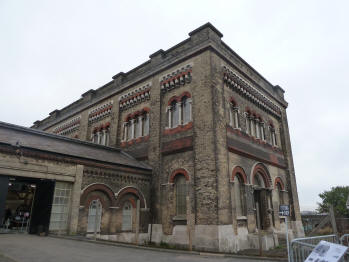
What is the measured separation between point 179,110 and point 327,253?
1161cm

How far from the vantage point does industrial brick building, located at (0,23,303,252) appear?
42.0 feet

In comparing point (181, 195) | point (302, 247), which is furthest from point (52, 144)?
point (302, 247)

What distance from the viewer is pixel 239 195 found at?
14.3m

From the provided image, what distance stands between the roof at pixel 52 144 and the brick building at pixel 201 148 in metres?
1.14

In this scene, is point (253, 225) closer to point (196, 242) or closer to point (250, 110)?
point (196, 242)

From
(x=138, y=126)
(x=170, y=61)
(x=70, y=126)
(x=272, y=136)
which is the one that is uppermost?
(x=170, y=61)

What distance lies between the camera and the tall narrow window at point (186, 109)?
1521 cm

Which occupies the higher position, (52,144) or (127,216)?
(52,144)

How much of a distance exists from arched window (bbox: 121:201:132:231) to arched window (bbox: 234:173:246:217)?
6148mm

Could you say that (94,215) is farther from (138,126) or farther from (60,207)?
(138,126)

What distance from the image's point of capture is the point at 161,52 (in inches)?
688

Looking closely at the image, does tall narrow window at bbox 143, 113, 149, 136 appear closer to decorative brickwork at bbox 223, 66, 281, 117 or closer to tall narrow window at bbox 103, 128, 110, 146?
tall narrow window at bbox 103, 128, 110, 146

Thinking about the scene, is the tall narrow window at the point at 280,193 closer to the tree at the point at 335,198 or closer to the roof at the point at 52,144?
the roof at the point at 52,144

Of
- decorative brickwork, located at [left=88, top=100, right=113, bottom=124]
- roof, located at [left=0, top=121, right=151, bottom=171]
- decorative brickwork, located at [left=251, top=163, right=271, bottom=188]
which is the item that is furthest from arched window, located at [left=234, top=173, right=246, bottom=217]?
decorative brickwork, located at [left=88, top=100, right=113, bottom=124]
